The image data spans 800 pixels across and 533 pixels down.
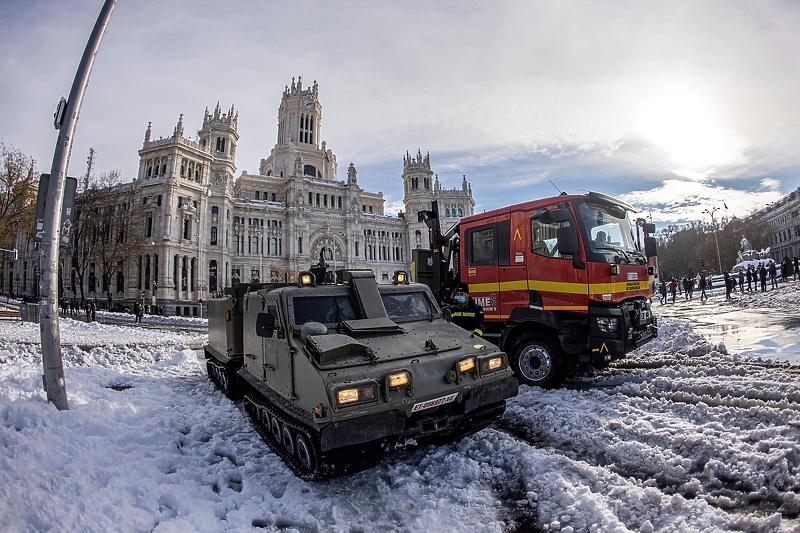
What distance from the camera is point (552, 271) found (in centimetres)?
765

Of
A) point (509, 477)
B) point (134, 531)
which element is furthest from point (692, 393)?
point (134, 531)

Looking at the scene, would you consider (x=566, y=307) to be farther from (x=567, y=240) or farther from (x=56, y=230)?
(x=56, y=230)

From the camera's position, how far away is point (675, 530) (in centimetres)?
336

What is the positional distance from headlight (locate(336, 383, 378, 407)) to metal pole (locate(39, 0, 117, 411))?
4.37 meters

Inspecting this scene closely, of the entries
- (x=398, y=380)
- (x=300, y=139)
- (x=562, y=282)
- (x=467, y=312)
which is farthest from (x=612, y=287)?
(x=300, y=139)

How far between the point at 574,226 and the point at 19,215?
3204 centimetres

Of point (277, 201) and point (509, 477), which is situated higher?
point (277, 201)

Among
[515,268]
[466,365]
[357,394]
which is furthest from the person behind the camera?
[515,268]

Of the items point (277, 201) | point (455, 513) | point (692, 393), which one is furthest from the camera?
point (277, 201)

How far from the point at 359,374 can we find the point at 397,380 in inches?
15.2

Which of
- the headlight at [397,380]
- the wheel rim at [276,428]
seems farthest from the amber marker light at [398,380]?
the wheel rim at [276,428]

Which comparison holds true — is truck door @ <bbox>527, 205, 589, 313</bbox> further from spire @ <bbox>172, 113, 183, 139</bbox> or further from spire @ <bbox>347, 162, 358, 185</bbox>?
spire @ <bbox>347, 162, 358, 185</bbox>

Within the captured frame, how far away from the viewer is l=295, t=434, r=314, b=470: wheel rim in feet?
13.7

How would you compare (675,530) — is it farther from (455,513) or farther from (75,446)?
(75,446)
